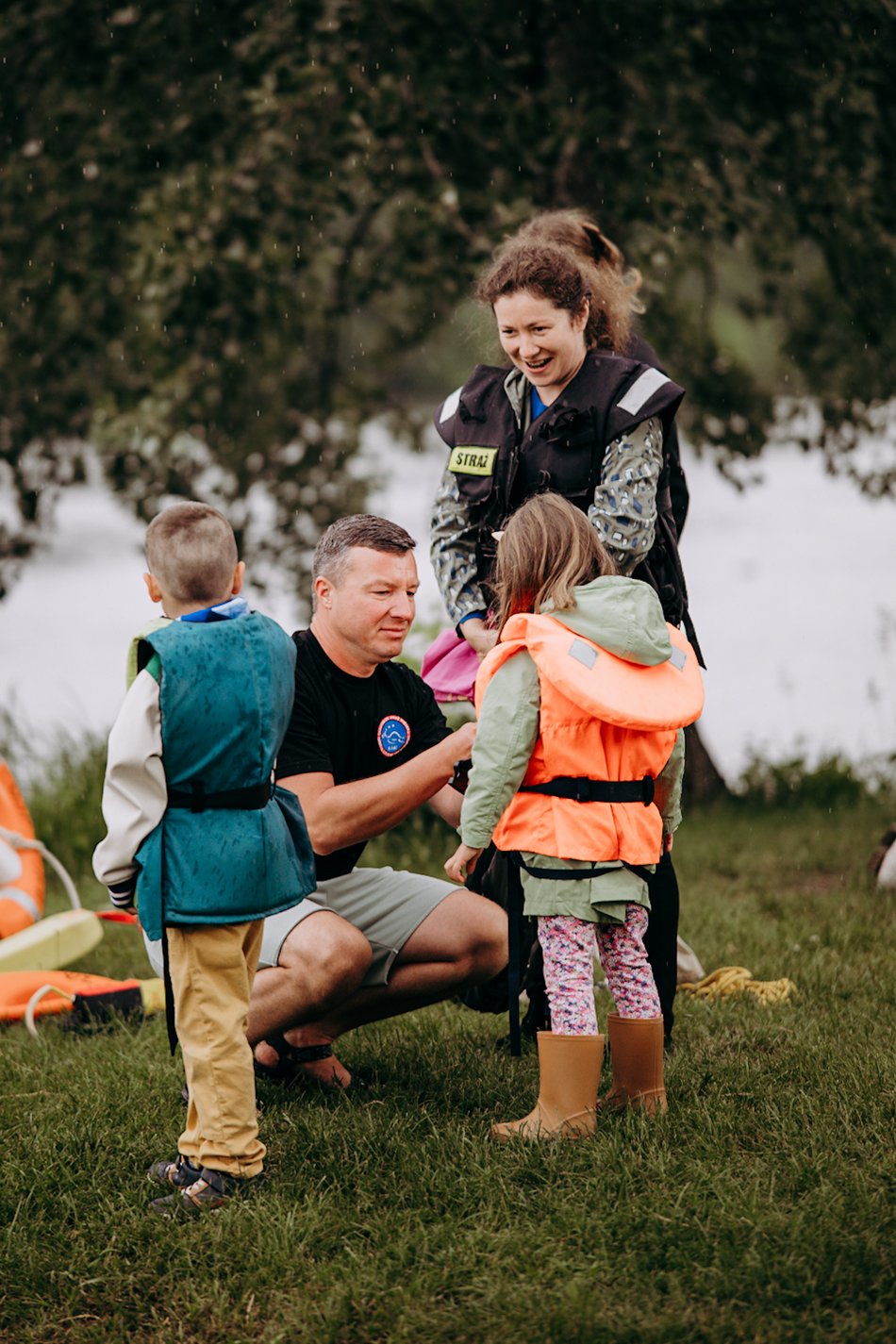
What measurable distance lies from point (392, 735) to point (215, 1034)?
0.99 m

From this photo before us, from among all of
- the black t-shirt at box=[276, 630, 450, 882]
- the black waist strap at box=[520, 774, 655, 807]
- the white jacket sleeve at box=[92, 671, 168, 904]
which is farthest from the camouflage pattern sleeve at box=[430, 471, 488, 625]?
the white jacket sleeve at box=[92, 671, 168, 904]

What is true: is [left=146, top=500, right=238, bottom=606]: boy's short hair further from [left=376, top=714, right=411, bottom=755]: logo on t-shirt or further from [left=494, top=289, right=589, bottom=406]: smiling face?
[left=494, top=289, right=589, bottom=406]: smiling face

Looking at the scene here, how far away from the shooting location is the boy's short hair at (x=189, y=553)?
305 centimetres

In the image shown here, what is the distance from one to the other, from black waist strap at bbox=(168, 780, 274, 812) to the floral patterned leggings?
68 cm

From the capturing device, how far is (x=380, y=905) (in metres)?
3.83

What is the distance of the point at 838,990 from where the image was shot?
4.49m

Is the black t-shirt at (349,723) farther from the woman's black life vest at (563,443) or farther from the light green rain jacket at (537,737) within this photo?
the light green rain jacket at (537,737)

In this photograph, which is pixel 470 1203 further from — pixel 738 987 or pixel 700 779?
pixel 700 779

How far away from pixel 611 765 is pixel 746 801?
441 cm

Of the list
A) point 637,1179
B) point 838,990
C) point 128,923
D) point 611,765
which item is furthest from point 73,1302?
point 128,923

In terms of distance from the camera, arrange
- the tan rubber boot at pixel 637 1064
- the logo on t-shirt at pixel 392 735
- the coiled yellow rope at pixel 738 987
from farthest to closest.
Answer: the coiled yellow rope at pixel 738 987 → the logo on t-shirt at pixel 392 735 → the tan rubber boot at pixel 637 1064

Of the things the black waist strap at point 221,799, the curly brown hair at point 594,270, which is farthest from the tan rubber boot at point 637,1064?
the curly brown hair at point 594,270

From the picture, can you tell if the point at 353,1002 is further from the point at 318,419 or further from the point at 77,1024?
the point at 318,419

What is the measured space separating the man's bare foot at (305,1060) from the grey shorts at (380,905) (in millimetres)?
249
